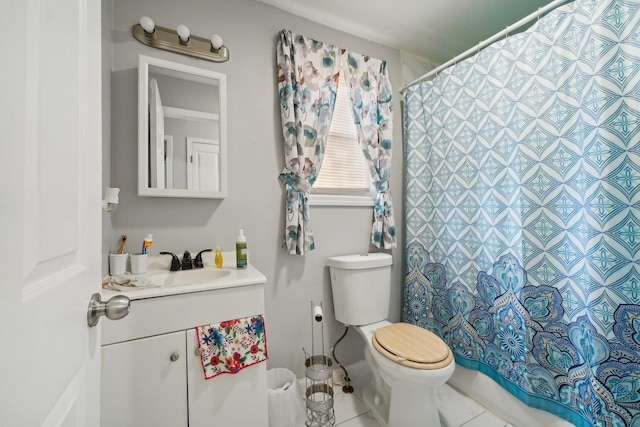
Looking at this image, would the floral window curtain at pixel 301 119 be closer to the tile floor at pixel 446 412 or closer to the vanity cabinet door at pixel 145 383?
the vanity cabinet door at pixel 145 383

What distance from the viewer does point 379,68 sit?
6.10 feet

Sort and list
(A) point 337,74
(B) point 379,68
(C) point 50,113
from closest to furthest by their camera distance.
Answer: (C) point 50,113
(A) point 337,74
(B) point 379,68

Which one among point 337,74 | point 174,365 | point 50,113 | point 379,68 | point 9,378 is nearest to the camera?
point 9,378

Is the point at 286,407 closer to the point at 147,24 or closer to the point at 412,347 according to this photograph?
the point at 412,347

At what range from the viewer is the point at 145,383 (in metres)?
0.90

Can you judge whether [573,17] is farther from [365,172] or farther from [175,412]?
[175,412]

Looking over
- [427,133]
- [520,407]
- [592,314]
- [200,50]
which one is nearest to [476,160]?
[427,133]

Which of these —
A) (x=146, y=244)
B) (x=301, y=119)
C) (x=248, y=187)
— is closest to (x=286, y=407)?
(x=146, y=244)

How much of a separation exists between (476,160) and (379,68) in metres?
0.95

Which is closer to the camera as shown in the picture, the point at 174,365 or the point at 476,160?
the point at 174,365

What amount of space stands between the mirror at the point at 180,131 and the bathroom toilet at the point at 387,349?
91 centimetres

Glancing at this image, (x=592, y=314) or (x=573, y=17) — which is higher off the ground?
(x=573, y=17)

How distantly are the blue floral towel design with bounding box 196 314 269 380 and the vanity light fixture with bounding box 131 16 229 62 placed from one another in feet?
4.44

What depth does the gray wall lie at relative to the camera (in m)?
1.24
